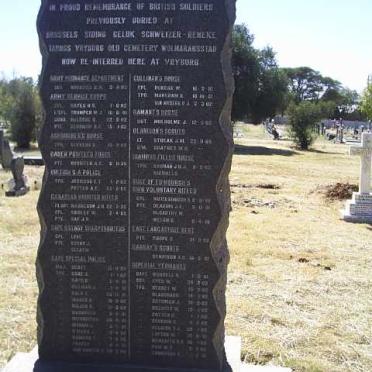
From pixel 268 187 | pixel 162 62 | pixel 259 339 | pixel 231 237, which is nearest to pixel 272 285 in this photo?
pixel 259 339

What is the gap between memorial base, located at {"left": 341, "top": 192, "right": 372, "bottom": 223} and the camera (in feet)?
42.5

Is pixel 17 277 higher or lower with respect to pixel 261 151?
lower

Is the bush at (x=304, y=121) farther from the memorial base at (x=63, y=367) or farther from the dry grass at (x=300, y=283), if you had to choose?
the memorial base at (x=63, y=367)

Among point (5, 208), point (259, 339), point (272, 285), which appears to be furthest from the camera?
point (5, 208)

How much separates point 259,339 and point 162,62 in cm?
321

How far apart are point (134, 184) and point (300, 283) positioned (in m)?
4.32

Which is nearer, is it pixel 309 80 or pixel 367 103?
pixel 367 103

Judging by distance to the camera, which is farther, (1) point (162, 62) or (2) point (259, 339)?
(2) point (259, 339)

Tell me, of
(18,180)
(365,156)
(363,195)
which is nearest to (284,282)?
(363,195)

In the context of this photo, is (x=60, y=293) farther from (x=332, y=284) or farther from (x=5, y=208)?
(x=5, y=208)

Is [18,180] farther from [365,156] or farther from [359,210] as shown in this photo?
[365,156]

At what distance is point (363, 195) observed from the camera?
13.2m

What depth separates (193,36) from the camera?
4043 millimetres

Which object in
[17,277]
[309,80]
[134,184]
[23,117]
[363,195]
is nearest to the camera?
[134,184]
